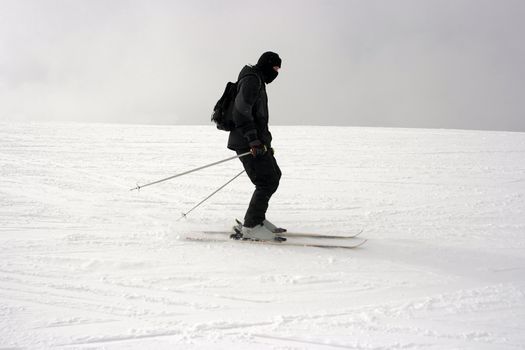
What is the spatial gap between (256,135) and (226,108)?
0.49 m

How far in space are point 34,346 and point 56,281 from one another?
→ 0.91 meters

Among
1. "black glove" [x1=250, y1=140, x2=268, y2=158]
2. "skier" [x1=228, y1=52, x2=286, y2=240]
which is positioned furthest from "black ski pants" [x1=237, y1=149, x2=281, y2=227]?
"black glove" [x1=250, y1=140, x2=268, y2=158]

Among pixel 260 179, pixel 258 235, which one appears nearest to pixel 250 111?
pixel 260 179

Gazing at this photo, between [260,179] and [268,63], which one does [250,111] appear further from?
[260,179]

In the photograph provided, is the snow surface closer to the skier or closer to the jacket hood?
the skier

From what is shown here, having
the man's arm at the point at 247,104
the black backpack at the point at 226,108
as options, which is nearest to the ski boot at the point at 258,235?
the man's arm at the point at 247,104

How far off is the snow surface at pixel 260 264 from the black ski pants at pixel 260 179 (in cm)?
37

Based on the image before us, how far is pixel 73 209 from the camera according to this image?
17.6ft

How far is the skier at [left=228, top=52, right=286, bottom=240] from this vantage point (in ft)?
13.5

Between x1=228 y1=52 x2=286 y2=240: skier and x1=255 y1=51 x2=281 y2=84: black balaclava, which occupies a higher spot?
x1=255 y1=51 x2=281 y2=84: black balaclava

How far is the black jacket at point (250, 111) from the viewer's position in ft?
13.5

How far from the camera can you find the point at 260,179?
4398mm

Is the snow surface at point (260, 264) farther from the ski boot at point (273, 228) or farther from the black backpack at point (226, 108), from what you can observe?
the black backpack at point (226, 108)

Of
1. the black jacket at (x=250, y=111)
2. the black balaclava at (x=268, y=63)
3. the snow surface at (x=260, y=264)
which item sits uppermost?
the black balaclava at (x=268, y=63)
